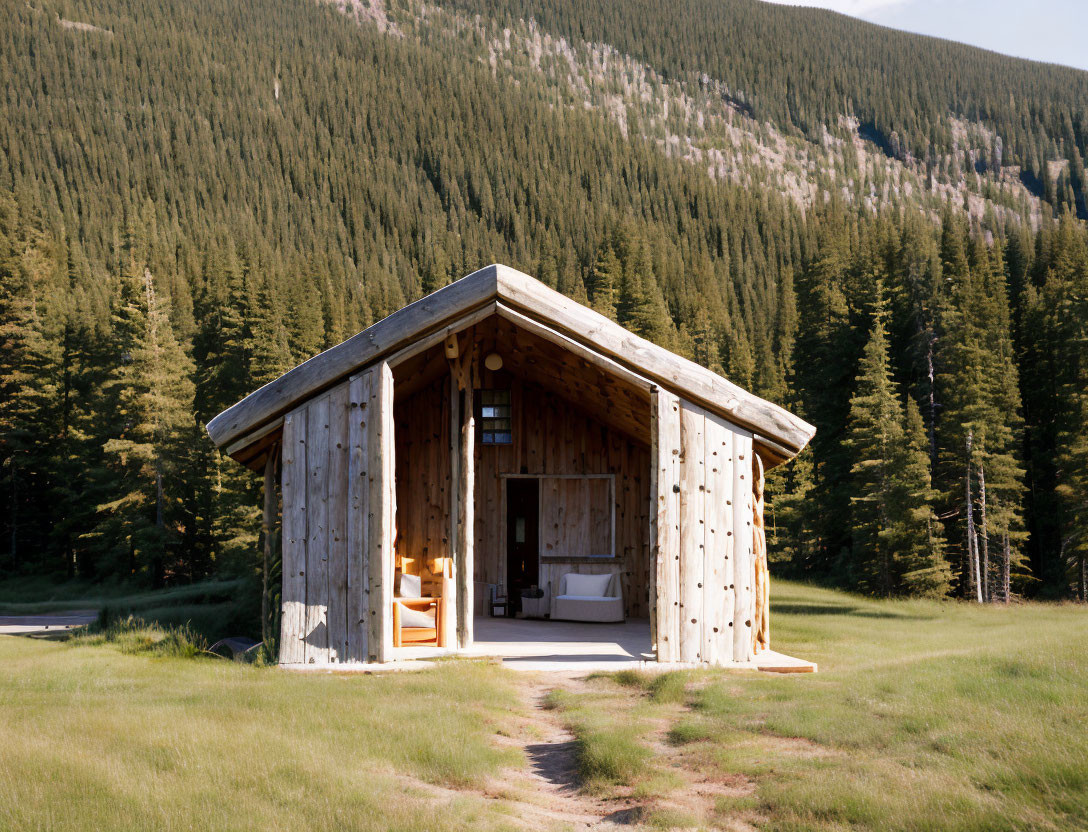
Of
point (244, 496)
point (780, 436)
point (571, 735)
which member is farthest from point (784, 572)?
point (571, 735)

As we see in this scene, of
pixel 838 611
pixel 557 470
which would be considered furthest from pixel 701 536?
pixel 838 611

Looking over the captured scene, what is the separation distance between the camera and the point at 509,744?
276 inches

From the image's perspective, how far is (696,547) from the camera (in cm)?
1008

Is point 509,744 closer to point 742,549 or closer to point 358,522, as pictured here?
point 358,522

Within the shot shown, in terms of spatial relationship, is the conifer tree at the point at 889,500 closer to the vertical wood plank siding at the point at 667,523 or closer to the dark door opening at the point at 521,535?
the dark door opening at the point at 521,535

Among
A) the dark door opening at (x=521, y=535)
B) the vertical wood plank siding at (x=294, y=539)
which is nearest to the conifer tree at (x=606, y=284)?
the dark door opening at (x=521, y=535)

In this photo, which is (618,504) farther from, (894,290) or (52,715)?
(894,290)

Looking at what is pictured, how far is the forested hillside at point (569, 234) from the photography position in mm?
31703

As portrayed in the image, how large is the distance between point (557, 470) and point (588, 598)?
2120mm

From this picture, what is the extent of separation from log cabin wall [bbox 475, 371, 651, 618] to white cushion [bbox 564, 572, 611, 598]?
0.34m

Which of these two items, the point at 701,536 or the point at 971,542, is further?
the point at 971,542

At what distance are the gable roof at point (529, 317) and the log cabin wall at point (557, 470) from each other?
4367 mm

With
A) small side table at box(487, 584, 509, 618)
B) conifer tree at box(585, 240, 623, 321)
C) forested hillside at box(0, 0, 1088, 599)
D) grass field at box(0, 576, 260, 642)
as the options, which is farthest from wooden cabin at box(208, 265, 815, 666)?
conifer tree at box(585, 240, 623, 321)

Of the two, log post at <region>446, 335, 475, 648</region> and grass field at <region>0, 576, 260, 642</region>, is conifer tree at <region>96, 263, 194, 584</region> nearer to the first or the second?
grass field at <region>0, 576, 260, 642</region>
